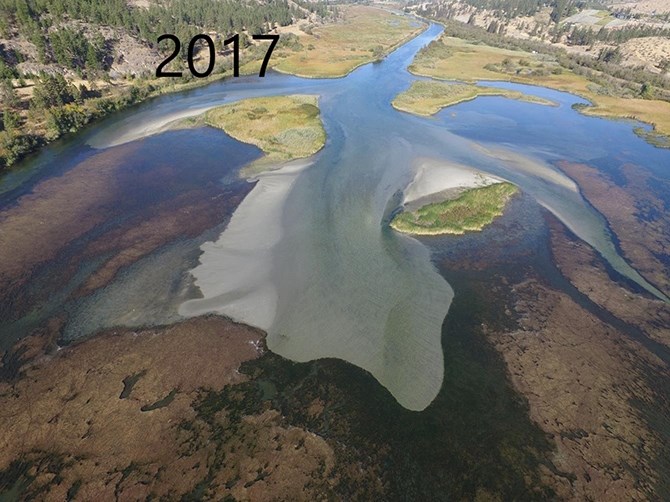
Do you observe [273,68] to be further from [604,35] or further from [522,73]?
[604,35]

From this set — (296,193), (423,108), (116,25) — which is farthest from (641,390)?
(116,25)

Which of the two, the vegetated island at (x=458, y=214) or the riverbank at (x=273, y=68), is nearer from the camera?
the vegetated island at (x=458, y=214)

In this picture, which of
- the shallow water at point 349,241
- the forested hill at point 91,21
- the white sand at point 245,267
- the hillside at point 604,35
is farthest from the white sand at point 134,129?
the hillside at point 604,35

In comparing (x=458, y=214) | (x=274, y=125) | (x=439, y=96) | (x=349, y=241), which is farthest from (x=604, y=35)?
(x=349, y=241)

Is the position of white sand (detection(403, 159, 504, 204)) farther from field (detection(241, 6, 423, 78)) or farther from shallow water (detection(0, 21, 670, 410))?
field (detection(241, 6, 423, 78))

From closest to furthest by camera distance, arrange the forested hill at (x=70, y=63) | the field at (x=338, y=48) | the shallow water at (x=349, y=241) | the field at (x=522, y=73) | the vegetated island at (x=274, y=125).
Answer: the shallow water at (x=349, y=241) < the vegetated island at (x=274, y=125) < the forested hill at (x=70, y=63) < the field at (x=522, y=73) < the field at (x=338, y=48)

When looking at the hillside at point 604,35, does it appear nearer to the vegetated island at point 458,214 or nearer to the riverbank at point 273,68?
the riverbank at point 273,68
